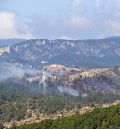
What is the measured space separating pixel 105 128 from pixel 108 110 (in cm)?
2197

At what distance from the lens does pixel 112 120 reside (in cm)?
15538

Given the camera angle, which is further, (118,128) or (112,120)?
(112,120)

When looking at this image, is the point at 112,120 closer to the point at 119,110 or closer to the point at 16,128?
the point at 119,110

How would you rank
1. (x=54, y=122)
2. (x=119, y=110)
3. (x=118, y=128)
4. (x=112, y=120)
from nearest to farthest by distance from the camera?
(x=118, y=128) < (x=112, y=120) < (x=119, y=110) < (x=54, y=122)

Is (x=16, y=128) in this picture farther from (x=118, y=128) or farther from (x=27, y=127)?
(x=118, y=128)

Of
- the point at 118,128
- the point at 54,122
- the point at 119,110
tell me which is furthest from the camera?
the point at 54,122

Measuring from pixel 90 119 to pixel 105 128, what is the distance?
17129 mm

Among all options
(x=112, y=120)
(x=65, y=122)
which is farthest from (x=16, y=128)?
(x=112, y=120)

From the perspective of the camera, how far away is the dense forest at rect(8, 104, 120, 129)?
154125 millimetres

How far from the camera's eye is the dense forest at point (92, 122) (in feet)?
506

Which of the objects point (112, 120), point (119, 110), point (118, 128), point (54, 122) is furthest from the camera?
point (54, 122)

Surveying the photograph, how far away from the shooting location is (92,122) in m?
163

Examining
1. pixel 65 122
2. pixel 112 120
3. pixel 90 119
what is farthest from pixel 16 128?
pixel 112 120

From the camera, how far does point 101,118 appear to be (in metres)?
164
